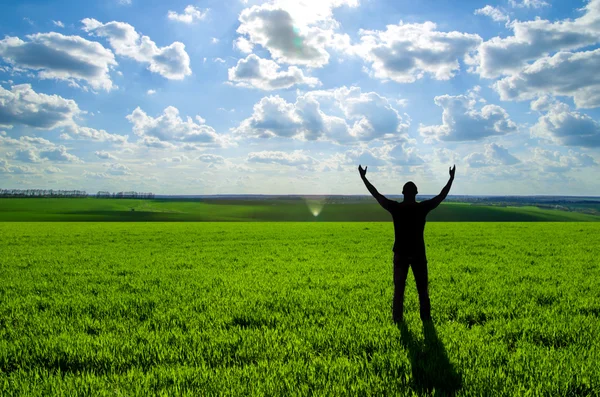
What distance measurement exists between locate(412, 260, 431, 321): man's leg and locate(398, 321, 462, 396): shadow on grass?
2.09 feet

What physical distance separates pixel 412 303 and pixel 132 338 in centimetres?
608

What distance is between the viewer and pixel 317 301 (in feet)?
29.6

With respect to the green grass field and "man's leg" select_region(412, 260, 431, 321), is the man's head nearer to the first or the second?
"man's leg" select_region(412, 260, 431, 321)

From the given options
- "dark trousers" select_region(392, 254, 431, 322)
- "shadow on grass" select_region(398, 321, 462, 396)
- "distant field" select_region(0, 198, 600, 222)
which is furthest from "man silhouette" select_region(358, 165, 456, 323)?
"distant field" select_region(0, 198, 600, 222)

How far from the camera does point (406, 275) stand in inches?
259

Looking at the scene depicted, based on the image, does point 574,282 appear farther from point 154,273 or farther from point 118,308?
point 154,273

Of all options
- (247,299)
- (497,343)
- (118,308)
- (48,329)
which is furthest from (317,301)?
(48,329)

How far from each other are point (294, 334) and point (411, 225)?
2.89 m

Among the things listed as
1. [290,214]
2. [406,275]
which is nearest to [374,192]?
[406,275]

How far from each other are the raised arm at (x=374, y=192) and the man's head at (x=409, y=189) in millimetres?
348

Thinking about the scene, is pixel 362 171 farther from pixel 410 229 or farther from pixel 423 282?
pixel 423 282

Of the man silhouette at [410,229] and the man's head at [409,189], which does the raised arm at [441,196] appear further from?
the man's head at [409,189]

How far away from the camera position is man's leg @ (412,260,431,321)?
667 cm

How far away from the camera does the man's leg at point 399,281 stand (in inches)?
263
